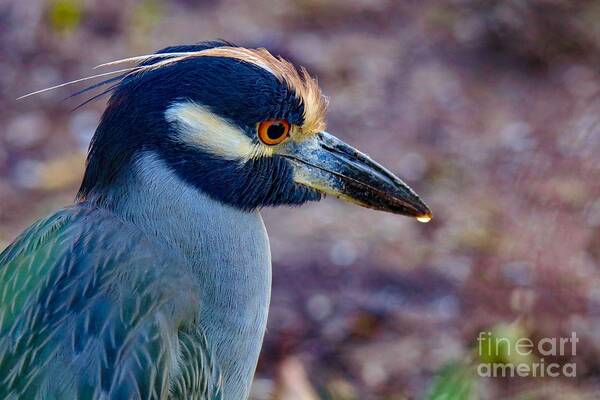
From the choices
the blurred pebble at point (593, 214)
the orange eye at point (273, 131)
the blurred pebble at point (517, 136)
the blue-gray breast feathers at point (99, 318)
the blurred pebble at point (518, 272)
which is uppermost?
the blurred pebble at point (517, 136)

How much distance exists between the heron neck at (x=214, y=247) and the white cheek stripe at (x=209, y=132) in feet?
0.44

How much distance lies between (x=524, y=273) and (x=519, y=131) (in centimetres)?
138

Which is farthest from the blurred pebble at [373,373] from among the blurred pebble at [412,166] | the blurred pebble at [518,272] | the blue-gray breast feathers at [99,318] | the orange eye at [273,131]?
the orange eye at [273,131]

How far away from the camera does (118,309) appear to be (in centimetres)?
278

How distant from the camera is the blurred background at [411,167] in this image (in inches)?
183

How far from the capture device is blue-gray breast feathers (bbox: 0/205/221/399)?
268cm

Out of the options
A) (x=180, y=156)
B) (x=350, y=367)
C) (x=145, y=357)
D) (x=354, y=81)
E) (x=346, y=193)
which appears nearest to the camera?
(x=145, y=357)

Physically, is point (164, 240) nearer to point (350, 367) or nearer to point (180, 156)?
point (180, 156)

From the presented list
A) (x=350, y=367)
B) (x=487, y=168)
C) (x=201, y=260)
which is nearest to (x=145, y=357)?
(x=201, y=260)

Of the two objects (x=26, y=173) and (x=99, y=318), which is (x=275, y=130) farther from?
(x=26, y=173)

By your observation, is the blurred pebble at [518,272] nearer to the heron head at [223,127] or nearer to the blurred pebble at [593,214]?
the blurred pebble at [593,214]

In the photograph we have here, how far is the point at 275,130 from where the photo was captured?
3055mm

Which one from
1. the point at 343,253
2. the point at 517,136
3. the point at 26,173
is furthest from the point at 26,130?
the point at 517,136

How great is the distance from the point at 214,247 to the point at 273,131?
0.40 meters
